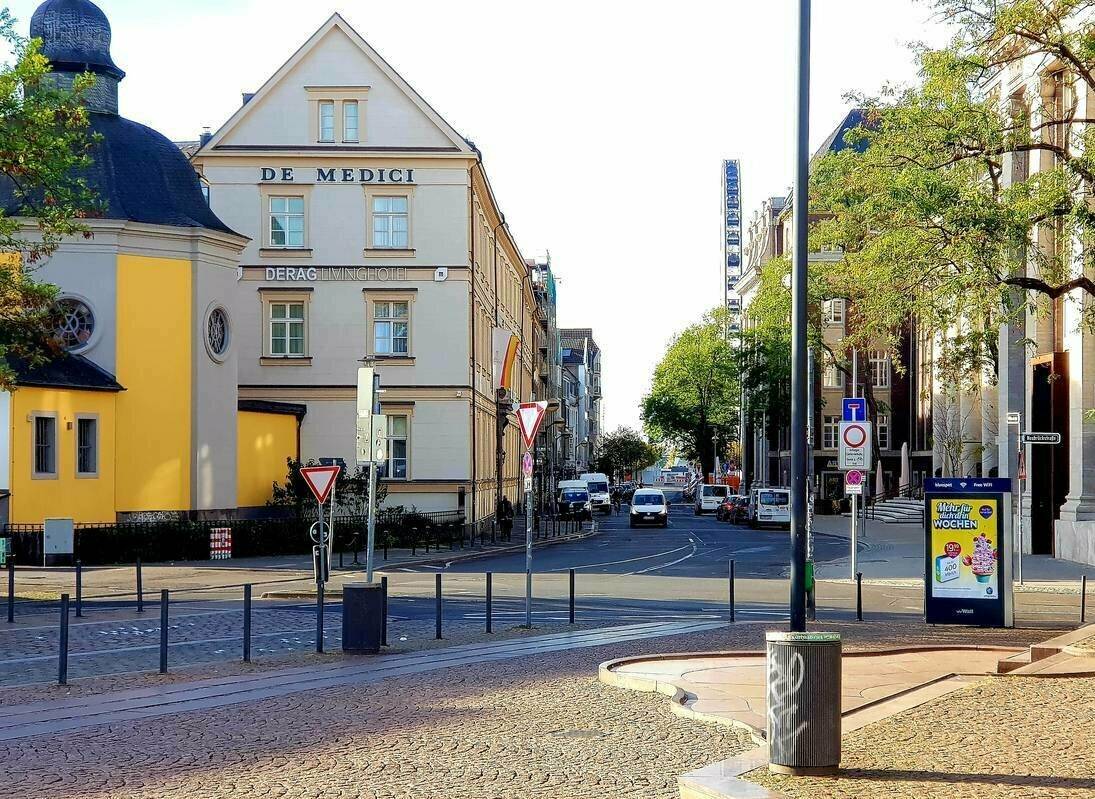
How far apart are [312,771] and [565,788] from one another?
1795 mm

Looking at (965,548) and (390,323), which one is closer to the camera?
(965,548)

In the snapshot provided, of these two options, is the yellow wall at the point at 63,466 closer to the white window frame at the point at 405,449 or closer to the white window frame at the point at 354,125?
the white window frame at the point at 405,449

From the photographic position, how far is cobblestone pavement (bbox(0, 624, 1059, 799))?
8.97m

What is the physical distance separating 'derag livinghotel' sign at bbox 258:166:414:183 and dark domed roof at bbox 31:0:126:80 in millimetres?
9038

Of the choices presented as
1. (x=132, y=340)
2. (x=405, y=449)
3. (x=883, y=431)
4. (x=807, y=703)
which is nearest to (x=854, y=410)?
(x=807, y=703)

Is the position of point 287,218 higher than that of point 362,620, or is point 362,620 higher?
point 287,218

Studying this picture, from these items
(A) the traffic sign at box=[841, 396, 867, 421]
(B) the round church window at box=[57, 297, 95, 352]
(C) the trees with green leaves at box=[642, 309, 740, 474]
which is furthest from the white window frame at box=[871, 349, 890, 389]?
(A) the traffic sign at box=[841, 396, 867, 421]

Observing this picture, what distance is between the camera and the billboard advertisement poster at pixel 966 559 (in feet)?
64.4

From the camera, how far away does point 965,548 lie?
65.2ft

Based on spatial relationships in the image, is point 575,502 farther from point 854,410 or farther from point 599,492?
point 854,410

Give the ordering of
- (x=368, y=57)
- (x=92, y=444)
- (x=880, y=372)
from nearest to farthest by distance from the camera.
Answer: (x=92, y=444) → (x=368, y=57) → (x=880, y=372)

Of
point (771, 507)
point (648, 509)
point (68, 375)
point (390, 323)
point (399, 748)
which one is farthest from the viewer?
point (648, 509)

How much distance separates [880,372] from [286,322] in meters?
51.2

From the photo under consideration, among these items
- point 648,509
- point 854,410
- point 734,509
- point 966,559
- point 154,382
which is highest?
point 154,382
